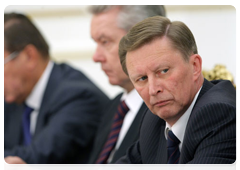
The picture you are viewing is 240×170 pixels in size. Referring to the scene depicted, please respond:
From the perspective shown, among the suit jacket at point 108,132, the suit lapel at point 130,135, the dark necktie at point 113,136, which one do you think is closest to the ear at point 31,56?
the suit jacket at point 108,132

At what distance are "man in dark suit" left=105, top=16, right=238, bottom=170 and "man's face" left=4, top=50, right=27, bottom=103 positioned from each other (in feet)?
5.31

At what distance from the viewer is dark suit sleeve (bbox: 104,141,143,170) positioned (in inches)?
73.9

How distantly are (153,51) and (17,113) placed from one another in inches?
74.8

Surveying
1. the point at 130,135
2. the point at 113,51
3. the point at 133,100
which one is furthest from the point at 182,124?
the point at 113,51

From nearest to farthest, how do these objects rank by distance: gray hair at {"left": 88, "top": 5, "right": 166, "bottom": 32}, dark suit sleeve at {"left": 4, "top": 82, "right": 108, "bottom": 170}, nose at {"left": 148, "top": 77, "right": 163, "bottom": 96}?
nose at {"left": 148, "top": 77, "right": 163, "bottom": 96}, gray hair at {"left": 88, "top": 5, "right": 166, "bottom": 32}, dark suit sleeve at {"left": 4, "top": 82, "right": 108, "bottom": 170}

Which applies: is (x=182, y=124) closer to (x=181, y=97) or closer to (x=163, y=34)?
(x=181, y=97)

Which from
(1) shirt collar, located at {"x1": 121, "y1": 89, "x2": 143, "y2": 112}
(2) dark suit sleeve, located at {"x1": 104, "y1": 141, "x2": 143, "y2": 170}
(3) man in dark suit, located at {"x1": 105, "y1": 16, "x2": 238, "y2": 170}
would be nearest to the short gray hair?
(3) man in dark suit, located at {"x1": 105, "y1": 16, "x2": 238, "y2": 170}

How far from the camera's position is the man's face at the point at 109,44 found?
8.08ft

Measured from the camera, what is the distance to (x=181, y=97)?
1538mm

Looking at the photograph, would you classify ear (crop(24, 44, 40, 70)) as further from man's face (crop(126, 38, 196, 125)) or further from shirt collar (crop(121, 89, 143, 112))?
man's face (crop(126, 38, 196, 125))

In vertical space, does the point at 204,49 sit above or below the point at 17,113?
above

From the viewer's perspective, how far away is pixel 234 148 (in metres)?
1.43
